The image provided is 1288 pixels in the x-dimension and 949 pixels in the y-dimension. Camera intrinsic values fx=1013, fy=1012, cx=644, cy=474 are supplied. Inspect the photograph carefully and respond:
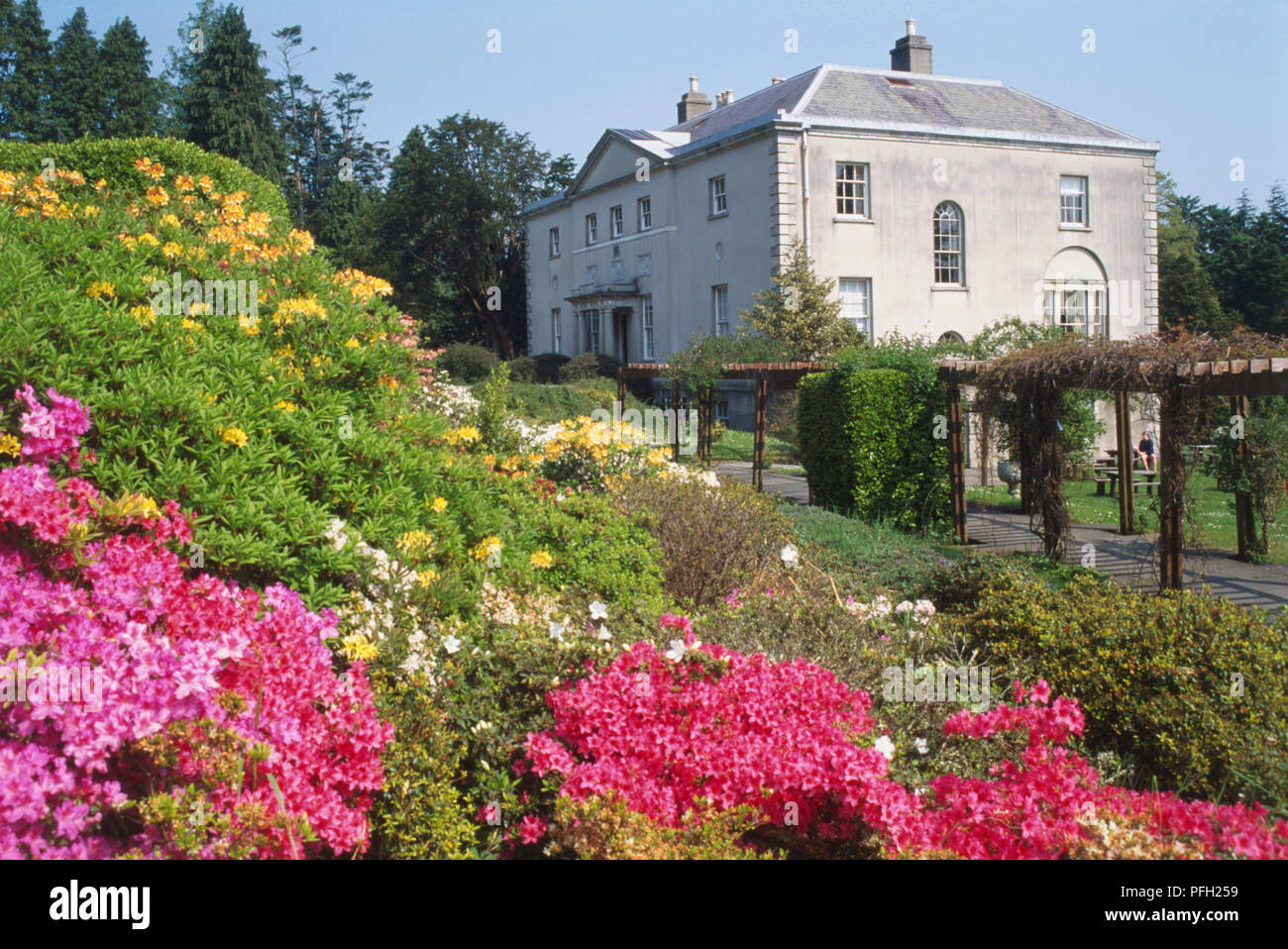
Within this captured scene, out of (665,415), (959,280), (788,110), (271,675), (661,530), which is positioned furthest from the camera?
(959,280)

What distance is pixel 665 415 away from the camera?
22.3 m

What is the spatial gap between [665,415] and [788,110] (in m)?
11.2

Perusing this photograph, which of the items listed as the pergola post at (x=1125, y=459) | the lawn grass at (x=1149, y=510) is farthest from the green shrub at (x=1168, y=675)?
the lawn grass at (x=1149, y=510)

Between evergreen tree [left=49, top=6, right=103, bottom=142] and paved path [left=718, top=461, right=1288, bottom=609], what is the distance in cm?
1076

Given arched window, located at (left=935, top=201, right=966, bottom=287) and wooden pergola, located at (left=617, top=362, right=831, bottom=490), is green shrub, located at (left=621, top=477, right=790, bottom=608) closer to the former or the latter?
wooden pergola, located at (left=617, top=362, right=831, bottom=490)

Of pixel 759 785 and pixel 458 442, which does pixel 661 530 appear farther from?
pixel 759 785

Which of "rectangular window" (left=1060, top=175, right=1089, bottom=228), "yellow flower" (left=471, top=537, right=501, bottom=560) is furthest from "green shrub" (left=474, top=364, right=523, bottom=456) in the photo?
"rectangular window" (left=1060, top=175, right=1089, bottom=228)

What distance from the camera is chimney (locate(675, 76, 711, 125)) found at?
3828 cm

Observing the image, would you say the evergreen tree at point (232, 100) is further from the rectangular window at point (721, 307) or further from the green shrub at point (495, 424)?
the green shrub at point (495, 424)

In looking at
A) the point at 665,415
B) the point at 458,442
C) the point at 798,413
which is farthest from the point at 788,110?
the point at 458,442

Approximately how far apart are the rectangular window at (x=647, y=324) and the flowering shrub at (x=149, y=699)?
A: 31908 millimetres

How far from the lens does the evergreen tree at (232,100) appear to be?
32.6 metres

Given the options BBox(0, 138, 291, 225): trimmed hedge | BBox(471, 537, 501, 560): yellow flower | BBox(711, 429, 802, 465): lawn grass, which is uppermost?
BBox(0, 138, 291, 225): trimmed hedge
